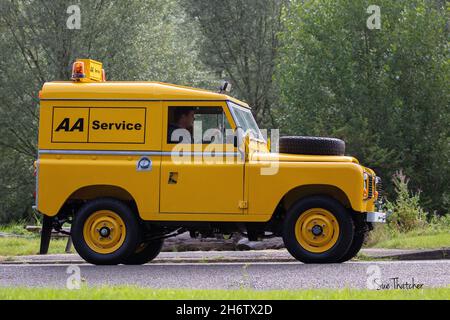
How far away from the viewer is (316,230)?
1314cm

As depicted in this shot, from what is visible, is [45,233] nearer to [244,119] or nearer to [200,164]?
[200,164]

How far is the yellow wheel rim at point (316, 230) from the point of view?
516 inches

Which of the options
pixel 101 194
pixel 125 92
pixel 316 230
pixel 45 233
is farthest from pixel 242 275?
pixel 45 233

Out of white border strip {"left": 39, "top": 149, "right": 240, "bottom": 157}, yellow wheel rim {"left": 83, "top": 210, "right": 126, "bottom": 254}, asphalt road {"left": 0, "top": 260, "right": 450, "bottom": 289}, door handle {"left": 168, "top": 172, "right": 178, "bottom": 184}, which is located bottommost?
asphalt road {"left": 0, "top": 260, "right": 450, "bottom": 289}

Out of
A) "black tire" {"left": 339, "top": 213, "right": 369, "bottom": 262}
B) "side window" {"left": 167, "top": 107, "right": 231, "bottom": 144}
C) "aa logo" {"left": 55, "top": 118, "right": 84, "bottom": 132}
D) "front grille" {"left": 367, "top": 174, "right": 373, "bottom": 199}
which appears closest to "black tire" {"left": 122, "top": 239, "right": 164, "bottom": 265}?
"side window" {"left": 167, "top": 107, "right": 231, "bottom": 144}

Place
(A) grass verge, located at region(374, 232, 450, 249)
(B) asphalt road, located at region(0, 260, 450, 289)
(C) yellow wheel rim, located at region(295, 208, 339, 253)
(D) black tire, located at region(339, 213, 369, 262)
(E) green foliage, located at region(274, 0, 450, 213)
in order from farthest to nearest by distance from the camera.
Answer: (E) green foliage, located at region(274, 0, 450, 213) < (A) grass verge, located at region(374, 232, 450, 249) < (D) black tire, located at region(339, 213, 369, 262) < (C) yellow wheel rim, located at region(295, 208, 339, 253) < (B) asphalt road, located at region(0, 260, 450, 289)

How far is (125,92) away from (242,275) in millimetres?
3272

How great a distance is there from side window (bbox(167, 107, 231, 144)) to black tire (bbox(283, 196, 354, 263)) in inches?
55.8

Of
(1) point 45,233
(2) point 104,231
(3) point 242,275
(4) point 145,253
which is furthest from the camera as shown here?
(4) point 145,253

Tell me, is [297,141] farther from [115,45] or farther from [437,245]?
[115,45]

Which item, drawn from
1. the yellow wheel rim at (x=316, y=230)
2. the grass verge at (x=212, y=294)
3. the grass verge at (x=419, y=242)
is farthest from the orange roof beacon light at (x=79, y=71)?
the grass verge at (x=419, y=242)

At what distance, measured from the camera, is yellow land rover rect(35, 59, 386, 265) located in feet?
43.1

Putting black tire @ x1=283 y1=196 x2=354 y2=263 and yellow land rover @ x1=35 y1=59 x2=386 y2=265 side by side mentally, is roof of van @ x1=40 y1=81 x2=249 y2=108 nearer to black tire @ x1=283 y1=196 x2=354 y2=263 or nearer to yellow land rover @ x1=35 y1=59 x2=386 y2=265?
yellow land rover @ x1=35 y1=59 x2=386 y2=265
